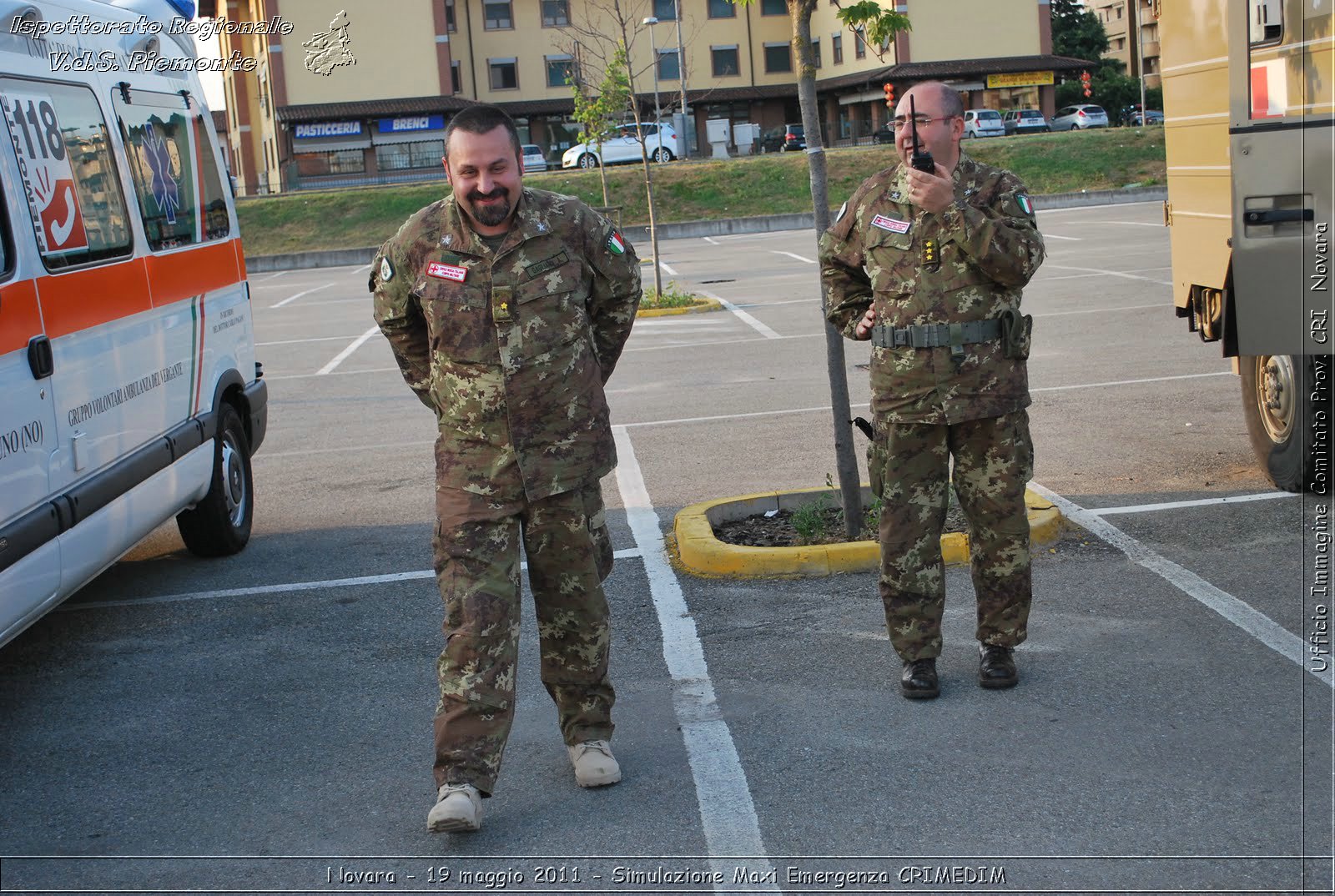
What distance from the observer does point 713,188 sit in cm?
4516

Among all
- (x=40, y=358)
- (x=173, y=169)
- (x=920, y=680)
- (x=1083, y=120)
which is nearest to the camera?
(x=920, y=680)

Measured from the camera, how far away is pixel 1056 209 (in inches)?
1491

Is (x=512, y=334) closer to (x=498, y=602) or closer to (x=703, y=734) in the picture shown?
(x=498, y=602)

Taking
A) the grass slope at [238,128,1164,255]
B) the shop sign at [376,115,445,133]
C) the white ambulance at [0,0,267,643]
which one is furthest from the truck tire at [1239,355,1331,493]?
the shop sign at [376,115,445,133]

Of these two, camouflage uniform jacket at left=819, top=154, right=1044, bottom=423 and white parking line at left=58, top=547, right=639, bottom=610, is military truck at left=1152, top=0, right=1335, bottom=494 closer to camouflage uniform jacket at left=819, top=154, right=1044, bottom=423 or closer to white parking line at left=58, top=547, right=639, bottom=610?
camouflage uniform jacket at left=819, top=154, right=1044, bottom=423

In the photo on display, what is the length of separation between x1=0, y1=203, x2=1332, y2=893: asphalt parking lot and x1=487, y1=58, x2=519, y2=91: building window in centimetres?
6159

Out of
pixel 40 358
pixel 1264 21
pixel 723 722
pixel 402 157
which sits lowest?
pixel 723 722

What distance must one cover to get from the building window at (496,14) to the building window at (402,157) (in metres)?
8.38

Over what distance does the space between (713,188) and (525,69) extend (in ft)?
85.0

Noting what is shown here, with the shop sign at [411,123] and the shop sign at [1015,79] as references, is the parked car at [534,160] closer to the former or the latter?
the shop sign at [411,123]

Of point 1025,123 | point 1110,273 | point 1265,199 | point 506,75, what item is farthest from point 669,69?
point 1265,199

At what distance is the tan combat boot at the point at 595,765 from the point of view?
4211mm

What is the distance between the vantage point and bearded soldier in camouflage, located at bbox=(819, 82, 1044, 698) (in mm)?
4574

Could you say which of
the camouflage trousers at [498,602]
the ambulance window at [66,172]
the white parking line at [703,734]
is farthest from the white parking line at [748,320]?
the camouflage trousers at [498,602]
